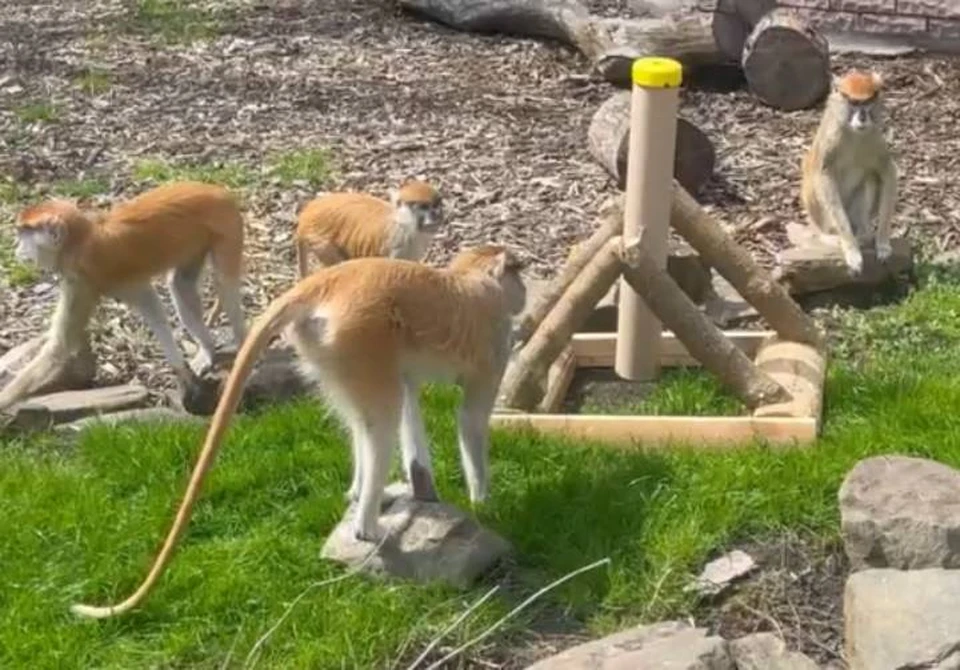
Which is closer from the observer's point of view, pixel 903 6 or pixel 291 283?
pixel 291 283

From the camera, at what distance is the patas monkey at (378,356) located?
5.11 metres

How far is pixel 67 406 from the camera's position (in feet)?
22.0

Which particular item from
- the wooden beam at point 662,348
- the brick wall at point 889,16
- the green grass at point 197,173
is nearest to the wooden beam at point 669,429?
the wooden beam at point 662,348

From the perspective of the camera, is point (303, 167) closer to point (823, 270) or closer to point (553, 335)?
point (823, 270)

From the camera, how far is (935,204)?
888 cm

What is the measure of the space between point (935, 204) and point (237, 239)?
3.73 meters

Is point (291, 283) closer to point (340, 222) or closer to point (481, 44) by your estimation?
point (340, 222)

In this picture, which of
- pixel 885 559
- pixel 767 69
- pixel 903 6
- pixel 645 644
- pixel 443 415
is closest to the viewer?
pixel 645 644

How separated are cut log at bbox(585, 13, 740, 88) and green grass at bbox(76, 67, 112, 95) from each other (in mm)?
2949

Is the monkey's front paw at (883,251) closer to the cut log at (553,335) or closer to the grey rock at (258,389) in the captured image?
the cut log at (553,335)

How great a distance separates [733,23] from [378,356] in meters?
5.94

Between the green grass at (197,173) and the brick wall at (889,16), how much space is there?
398 cm

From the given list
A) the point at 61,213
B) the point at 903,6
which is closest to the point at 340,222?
the point at 61,213

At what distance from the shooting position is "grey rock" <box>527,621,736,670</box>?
464cm
